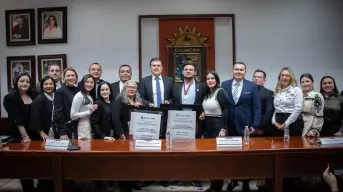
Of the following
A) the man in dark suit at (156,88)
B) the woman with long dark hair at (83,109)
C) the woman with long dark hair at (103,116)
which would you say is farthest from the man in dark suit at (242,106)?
the woman with long dark hair at (83,109)

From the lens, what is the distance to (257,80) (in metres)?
4.27

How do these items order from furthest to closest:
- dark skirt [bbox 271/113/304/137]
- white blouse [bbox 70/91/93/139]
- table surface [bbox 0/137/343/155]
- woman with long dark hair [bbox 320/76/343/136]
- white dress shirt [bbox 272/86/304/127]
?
A: 1. woman with long dark hair [bbox 320/76/343/136]
2. dark skirt [bbox 271/113/304/137]
3. white dress shirt [bbox 272/86/304/127]
4. white blouse [bbox 70/91/93/139]
5. table surface [bbox 0/137/343/155]

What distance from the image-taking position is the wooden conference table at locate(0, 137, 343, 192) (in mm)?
2812

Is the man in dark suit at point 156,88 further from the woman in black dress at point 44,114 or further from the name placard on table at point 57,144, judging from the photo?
the name placard on table at point 57,144

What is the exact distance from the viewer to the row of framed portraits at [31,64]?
5406 millimetres

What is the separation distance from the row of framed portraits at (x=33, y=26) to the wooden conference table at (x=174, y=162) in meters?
2.92

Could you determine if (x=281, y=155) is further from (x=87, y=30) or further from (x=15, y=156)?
(x=87, y=30)

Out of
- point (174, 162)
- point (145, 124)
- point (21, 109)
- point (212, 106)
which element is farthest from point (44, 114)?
point (212, 106)

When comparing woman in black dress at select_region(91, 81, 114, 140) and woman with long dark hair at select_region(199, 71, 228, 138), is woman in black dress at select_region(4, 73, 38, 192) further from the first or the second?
woman with long dark hair at select_region(199, 71, 228, 138)

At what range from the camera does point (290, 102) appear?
3.77m

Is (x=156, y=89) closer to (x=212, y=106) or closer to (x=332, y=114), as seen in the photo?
(x=212, y=106)

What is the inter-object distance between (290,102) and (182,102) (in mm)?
1232

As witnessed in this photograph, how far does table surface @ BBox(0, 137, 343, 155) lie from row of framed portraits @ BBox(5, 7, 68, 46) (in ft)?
8.60

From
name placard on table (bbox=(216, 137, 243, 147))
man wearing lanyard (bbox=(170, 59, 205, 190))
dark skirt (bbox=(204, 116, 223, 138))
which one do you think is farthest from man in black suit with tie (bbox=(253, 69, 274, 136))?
name placard on table (bbox=(216, 137, 243, 147))
